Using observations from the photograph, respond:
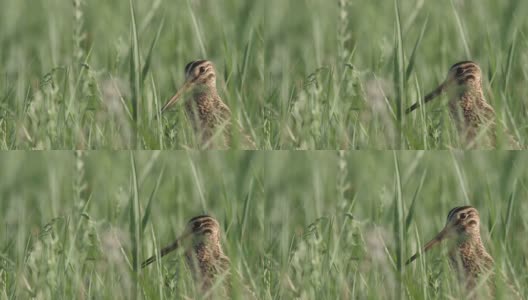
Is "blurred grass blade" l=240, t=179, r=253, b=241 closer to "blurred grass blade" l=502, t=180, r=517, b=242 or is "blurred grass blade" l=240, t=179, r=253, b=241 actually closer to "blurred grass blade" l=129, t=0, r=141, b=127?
"blurred grass blade" l=129, t=0, r=141, b=127

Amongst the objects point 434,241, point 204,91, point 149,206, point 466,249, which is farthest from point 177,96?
point 466,249

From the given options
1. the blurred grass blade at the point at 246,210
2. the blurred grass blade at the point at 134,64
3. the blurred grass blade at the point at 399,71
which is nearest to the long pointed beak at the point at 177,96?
the blurred grass blade at the point at 134,64

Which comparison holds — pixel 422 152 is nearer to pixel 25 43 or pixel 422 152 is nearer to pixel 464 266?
pixel 464 266

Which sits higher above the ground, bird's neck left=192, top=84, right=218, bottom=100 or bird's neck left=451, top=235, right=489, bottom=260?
bird's neck left=192, top=84, right=218, bottom=100

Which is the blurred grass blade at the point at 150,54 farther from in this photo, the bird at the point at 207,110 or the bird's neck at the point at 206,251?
the bird's neck at the point at 206,251

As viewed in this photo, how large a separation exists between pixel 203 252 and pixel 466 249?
1.05 metres

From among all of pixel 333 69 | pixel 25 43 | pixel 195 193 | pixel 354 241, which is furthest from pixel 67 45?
pixel 354 241

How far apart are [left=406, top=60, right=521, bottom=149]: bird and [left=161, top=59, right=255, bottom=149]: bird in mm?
809

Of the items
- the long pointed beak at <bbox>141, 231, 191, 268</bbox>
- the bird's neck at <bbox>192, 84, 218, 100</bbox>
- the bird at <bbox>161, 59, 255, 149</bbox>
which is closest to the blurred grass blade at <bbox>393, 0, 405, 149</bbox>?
the bird at <bbox>161, 59, 255, 149</bbox>

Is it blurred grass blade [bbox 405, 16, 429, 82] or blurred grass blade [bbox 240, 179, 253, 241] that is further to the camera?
blurred grass blade [bbox 405, 16, 429, 82]

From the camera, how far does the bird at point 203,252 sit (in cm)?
384

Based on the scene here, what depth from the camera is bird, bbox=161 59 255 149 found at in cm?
393

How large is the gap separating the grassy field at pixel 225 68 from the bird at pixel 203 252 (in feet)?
1.12

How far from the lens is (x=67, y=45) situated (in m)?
3.97
